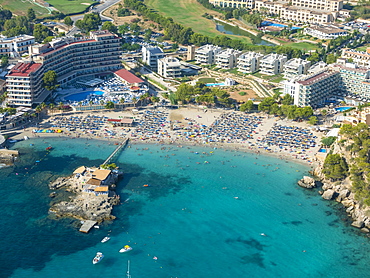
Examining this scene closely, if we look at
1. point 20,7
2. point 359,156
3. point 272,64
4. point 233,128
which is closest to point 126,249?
point 359,156

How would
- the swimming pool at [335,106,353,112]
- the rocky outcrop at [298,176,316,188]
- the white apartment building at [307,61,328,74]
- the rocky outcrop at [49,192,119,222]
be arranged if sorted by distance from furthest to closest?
the white apartment building at [307,61,328,74] → the swimming pool at [335,106,353,112] → the rocky outcrop at [298,176,316,188] → the rocky outcrop at [49,192,119,222]

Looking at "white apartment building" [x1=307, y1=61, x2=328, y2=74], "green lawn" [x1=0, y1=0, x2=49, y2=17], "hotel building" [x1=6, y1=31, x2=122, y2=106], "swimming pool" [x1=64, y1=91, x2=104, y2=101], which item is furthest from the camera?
"green lawn" [x1=0, y1=0, x2=49, y2=17]

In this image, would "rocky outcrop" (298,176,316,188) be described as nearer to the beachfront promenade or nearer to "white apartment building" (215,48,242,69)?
the beachfront promenade

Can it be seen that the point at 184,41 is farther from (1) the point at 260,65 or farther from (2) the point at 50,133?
(2) the point at 50,133

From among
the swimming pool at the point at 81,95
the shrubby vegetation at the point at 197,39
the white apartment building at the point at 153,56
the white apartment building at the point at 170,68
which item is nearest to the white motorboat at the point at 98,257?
the swimming pool at the point at 81,95

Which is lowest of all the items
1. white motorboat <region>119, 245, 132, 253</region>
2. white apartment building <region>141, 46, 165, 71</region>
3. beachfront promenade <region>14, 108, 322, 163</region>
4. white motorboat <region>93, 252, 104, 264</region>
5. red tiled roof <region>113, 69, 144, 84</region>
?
white motorboat <region>93, 252, 104, 264</region>

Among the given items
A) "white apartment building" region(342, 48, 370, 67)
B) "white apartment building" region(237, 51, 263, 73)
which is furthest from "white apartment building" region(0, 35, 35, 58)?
"white apartment building" region(342, 48, 370, 67)

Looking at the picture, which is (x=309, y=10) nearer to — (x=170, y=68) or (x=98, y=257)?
(x=170, y=68)

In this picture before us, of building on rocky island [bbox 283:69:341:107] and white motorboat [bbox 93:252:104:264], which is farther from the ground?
building on rocky island [bbox 283:69:341:107]
